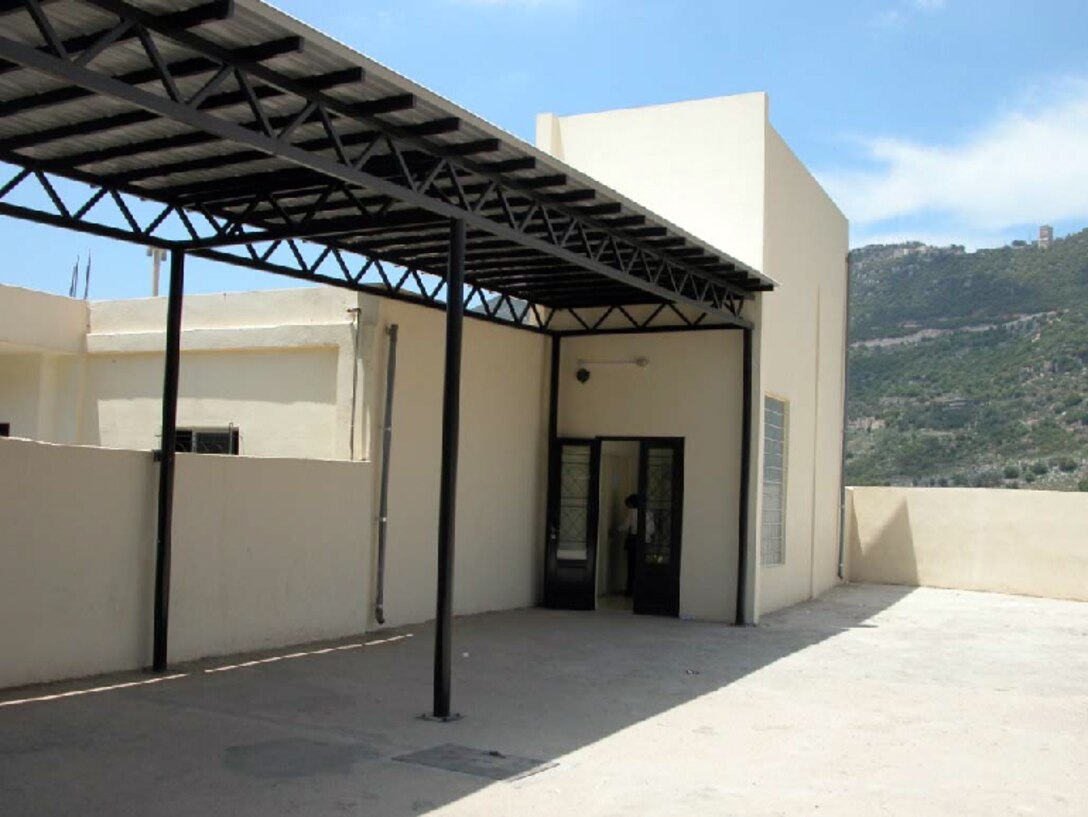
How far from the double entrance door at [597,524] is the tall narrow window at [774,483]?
142 centimetres

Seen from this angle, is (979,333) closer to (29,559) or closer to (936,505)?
(936,505)

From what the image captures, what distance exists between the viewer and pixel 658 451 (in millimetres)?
14625

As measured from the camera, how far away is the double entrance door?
14.3 metres

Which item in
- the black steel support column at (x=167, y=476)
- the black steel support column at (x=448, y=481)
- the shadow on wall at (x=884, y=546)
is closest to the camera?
the black steel support column at (x=448, y=481)

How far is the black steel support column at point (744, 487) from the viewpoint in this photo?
541 inches

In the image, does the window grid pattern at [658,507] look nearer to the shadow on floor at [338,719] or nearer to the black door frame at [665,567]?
the black door frame at [665,567]

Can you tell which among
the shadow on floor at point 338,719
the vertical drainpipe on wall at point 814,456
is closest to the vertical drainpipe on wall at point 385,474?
the shadow on floor at point 338,719

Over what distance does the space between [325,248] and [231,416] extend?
3892 millimetres

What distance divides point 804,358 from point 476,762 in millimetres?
11351

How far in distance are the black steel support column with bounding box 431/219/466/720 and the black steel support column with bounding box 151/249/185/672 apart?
2612 mm

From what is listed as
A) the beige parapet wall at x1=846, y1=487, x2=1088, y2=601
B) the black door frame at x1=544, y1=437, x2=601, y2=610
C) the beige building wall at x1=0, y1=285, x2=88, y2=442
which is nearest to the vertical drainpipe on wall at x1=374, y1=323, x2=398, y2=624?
the black door frame at x1=544, y1=437, x2=601, y2=610

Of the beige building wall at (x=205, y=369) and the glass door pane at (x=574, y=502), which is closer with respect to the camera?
the beige building wall at (x=205, y=369)

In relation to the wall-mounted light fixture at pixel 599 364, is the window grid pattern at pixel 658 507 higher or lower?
lower

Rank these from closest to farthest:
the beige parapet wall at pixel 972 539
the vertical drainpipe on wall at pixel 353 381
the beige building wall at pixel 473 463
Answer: the vertical drainpipe on wall at pixel 353 381
the beige building wall at pixel 473 463
the beige parapet wall at pixel 972 539
